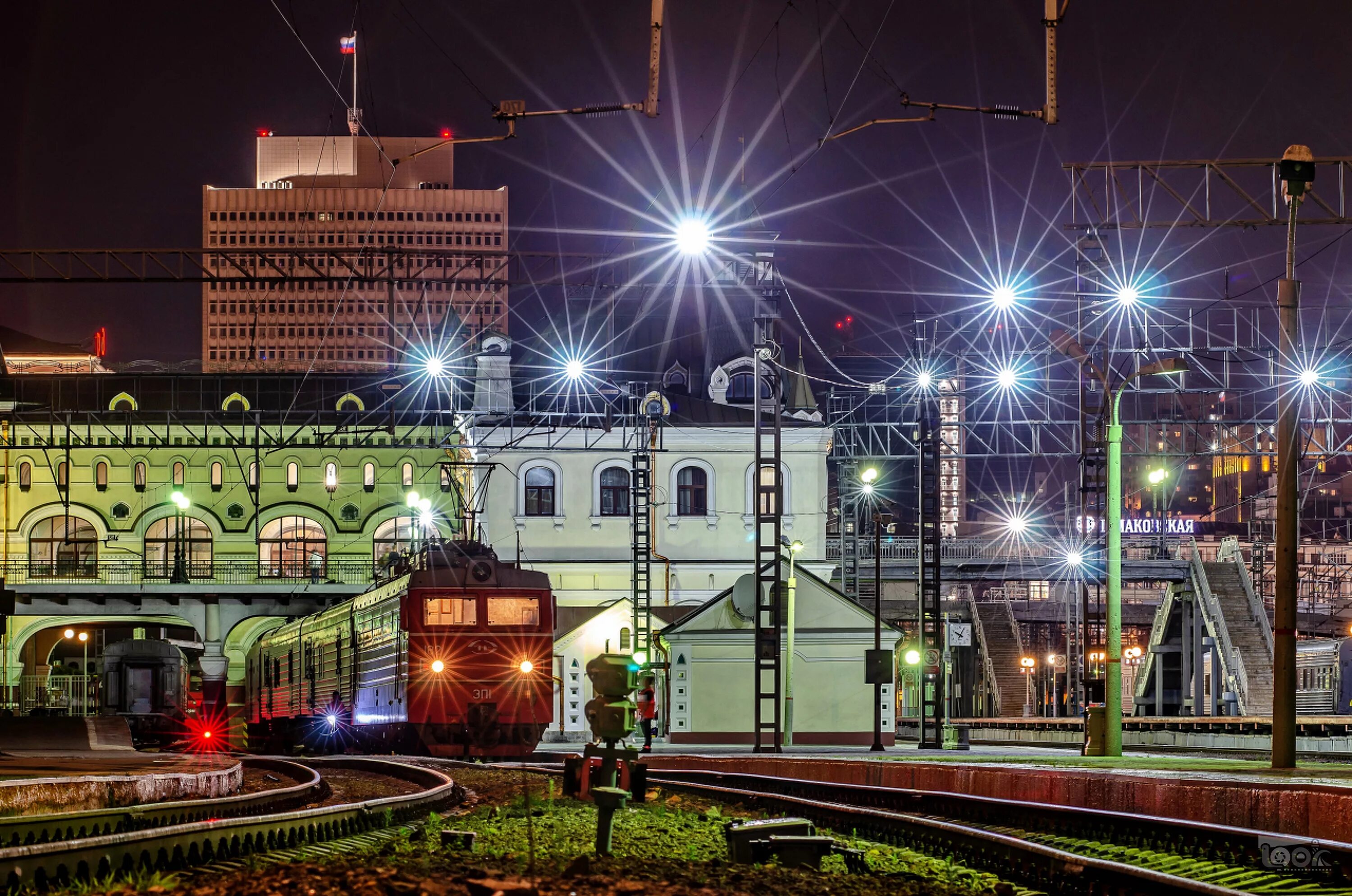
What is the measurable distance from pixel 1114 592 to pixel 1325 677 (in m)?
34.6

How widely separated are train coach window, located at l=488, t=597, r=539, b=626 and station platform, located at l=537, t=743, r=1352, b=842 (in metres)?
3.69

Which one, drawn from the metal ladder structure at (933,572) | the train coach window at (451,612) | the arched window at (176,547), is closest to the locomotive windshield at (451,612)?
the train coach window at (451,612)

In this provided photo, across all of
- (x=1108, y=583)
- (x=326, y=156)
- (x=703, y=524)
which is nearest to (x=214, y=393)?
(x=703, y=524)

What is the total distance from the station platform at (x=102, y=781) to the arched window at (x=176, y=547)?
44089mm

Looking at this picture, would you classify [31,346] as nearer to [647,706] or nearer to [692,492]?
[692,492]

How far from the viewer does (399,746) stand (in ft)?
106

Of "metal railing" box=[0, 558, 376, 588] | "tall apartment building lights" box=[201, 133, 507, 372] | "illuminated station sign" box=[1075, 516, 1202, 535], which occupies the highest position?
"tall apartment building lights" box=[201, 133, 507, 372]

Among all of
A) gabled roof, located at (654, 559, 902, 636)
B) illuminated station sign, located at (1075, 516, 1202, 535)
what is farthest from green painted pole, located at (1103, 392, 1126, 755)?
illuminated station sign, located at (1075, 516, 1202, 535)

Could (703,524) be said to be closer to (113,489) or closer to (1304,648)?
(1304,648)

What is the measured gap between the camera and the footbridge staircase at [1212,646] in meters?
54.9

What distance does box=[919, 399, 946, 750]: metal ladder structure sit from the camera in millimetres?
33781

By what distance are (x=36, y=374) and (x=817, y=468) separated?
126 feet

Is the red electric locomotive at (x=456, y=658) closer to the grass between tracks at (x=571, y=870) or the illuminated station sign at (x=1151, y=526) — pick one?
the grass between tracks at (x=571, y=870)

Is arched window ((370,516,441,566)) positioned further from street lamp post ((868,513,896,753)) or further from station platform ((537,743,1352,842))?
station platform ((537,743,1352,842))
